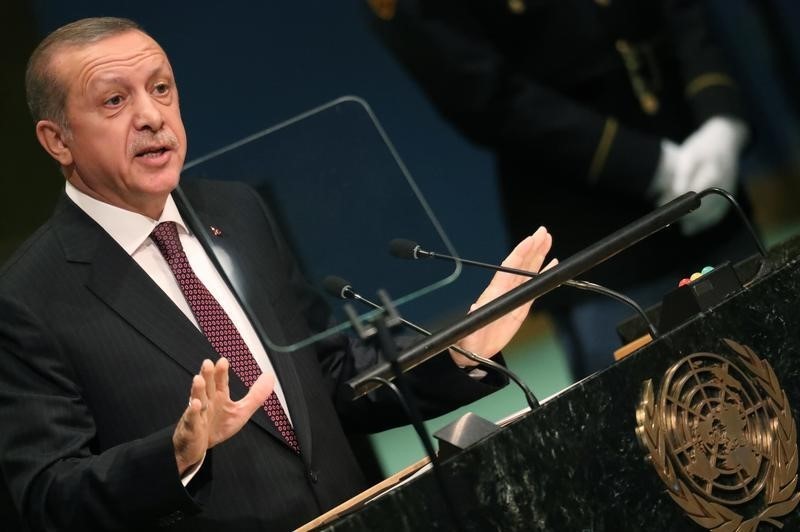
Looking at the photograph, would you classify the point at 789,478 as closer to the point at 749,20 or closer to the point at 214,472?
the point at 214,472

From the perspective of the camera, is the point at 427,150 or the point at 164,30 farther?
the point at 427,150

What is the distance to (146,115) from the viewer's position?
2.56m

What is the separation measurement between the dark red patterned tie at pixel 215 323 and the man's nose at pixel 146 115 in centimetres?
21

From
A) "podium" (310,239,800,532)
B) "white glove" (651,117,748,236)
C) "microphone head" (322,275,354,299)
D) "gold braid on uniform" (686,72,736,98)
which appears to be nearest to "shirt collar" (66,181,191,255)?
"microphone head" (322,275,354,299)

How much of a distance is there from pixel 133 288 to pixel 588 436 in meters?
1.01

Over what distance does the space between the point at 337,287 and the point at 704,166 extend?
74.9 inches

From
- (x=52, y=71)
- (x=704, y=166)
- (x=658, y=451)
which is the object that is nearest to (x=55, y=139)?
(x=52, y=71)

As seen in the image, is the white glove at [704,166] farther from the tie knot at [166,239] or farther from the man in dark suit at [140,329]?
the tie knot at [166,239]

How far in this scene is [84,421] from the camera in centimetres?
237

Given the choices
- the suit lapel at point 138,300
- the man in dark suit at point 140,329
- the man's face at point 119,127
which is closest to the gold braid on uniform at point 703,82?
the man in dark suit at point 140,329

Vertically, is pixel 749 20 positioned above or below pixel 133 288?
above

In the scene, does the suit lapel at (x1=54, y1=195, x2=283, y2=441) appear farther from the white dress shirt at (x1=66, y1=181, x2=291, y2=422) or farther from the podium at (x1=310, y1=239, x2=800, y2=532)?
the podium at (x1=310, y1=239, x2=800, y2=532)

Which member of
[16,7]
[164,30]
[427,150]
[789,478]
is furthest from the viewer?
[427,150]

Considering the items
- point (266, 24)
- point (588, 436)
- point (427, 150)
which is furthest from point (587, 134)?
point (588, 436)
